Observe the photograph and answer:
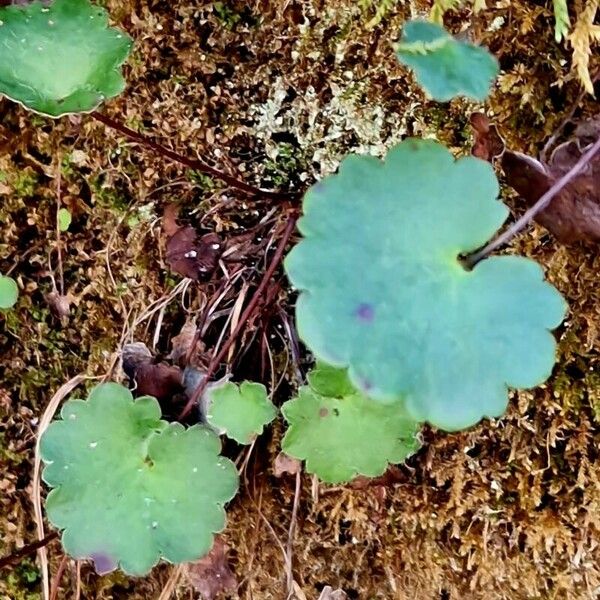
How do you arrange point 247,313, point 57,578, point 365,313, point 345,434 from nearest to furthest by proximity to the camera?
point 365,313, point 345,434, point 247,313, point 57,578

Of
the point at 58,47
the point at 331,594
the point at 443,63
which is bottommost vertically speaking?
the point at 331,594

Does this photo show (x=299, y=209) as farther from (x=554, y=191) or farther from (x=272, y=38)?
(x=554, y=191)

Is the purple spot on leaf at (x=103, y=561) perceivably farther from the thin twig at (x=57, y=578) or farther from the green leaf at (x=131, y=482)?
the thin twig at (x=57, y=578)

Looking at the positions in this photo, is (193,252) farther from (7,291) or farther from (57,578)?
(57,578)

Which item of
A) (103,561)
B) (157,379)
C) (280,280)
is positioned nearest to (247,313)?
(280,280)

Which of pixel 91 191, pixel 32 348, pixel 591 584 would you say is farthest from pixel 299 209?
pixel 591 584
